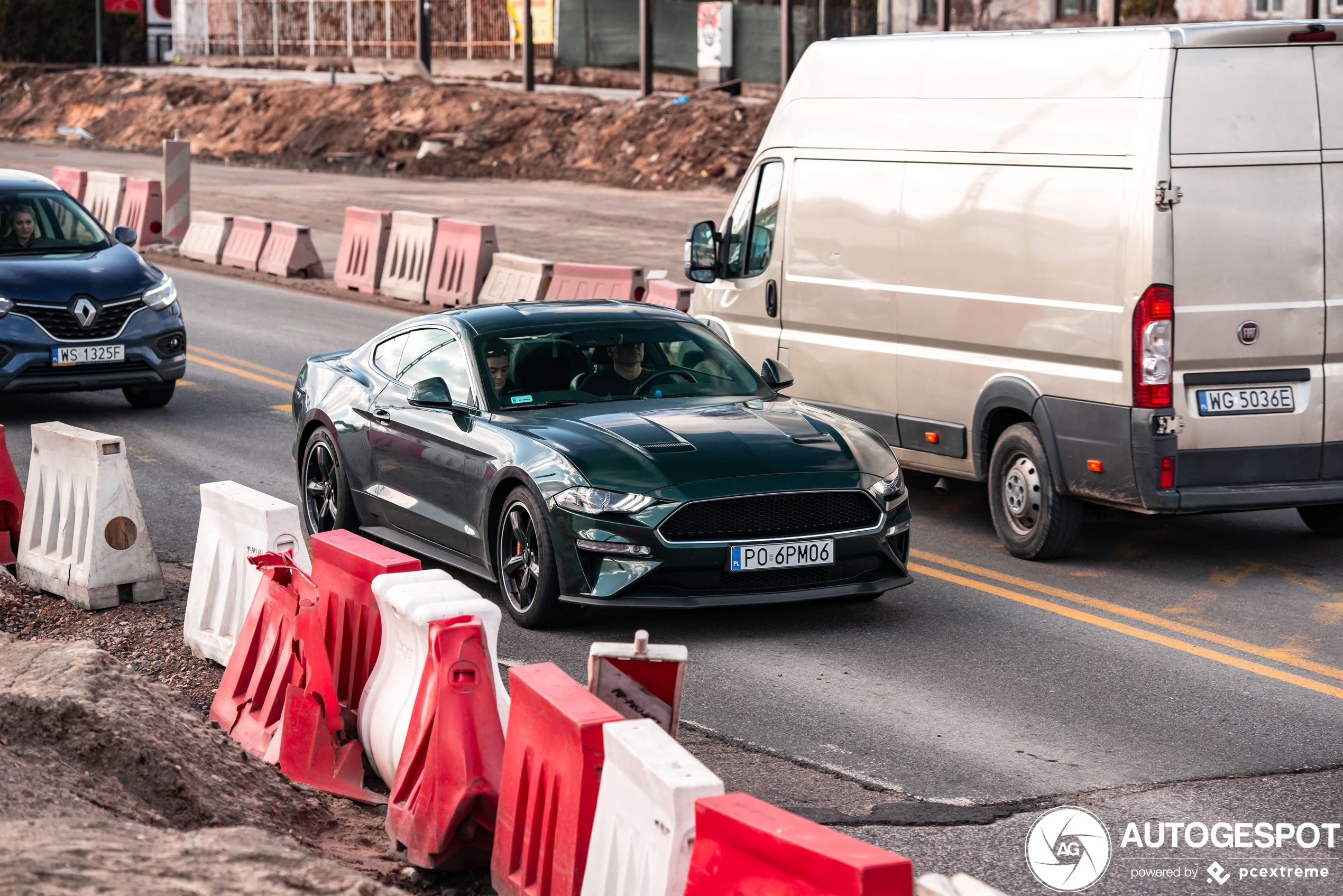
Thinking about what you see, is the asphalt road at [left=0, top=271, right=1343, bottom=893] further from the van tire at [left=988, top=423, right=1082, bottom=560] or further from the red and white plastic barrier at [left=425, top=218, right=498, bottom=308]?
the red and white plastic barrier at [left=425, top=218, right=498, bottom=308]

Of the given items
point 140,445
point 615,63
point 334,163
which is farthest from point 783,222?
point 615,63

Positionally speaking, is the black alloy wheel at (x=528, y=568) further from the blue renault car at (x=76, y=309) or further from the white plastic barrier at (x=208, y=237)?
the white plastic barrier at (x=208, y=237)

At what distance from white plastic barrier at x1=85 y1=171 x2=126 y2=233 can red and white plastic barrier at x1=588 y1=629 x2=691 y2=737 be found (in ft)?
80.3

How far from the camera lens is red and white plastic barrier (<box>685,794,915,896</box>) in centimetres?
364

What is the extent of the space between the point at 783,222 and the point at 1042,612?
3.68 meters

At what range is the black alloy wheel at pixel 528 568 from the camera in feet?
26.3

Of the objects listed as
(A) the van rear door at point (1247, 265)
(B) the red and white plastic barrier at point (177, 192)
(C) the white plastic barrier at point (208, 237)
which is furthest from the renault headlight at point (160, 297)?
(B) the red and white plastic barrier at point (177, 192)

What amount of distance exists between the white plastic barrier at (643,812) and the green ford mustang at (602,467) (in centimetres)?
319

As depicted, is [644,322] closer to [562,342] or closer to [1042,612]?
[562,342]

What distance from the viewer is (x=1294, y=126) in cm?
884

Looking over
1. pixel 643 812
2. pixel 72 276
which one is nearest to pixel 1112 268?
pixel 643 812

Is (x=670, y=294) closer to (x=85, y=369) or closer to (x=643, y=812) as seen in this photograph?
(x=85, y=369)

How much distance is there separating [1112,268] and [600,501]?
2926 mm

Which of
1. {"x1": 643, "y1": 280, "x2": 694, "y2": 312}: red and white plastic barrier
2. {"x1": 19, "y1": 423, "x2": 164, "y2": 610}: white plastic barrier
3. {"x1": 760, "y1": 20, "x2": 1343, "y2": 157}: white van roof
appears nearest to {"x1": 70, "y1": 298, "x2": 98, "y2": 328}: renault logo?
{"x1": 19, "y1": 423, "x2": 164, "y2": 610}: white plastic barrier
